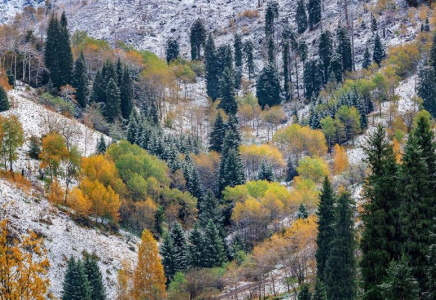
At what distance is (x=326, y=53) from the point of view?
445 ft

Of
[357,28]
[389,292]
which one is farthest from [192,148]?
[389,292]

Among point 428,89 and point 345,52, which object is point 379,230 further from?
point 345,52

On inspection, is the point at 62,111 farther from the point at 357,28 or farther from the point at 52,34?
the point at 357,28

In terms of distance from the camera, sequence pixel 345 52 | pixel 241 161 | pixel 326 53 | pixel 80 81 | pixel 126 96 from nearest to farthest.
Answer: pixel 241 161 → pixel 80 81 → pixel 126 96 → pixel 345 52 → pixel 326 53

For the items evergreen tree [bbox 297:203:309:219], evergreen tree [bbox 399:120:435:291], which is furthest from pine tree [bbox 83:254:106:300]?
evergreen tree [bbox 399:120:435:291]

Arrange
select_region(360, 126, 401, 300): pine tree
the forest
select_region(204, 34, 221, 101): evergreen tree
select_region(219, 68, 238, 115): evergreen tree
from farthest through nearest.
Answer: select_region(204, 34, 221, 101): evergreen tree, select_region(219, 68, 238, 115): evergreen tree, the forest, select_region(360, 126, 401, 300): pine tree

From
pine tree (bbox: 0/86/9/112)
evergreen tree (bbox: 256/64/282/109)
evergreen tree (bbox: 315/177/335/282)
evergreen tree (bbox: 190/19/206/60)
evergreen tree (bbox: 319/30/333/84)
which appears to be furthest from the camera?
evergreen tree (bbox: 190/19/206/60)

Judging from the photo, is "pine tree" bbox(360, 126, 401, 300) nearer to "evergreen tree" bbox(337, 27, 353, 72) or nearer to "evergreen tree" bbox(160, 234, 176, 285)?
"evergreen tree" bbox(160, 234, 176, 285)

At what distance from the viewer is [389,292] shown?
24.6 metres

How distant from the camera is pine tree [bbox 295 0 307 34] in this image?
167125 mm

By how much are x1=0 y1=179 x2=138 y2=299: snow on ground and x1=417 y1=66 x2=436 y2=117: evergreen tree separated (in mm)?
67626

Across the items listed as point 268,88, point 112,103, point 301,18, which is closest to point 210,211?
point 112,103

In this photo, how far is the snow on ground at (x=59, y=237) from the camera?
61.8 metres

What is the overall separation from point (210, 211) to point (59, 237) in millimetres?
25389
